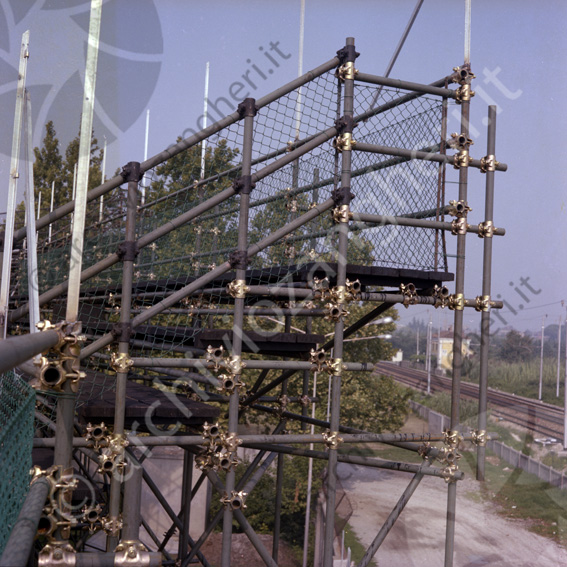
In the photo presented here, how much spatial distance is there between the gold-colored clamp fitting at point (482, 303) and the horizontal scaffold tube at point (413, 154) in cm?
126

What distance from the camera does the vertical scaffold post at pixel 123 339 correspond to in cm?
499

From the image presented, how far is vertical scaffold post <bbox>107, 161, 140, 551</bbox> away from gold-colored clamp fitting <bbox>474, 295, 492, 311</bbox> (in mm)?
3348

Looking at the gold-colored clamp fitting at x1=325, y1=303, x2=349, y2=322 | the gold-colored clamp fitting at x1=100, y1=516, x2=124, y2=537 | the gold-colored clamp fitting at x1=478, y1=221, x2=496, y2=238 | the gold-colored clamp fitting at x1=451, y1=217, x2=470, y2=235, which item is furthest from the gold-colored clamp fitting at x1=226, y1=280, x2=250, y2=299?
the gold-colored clamp fitting at x1=478, y1=221, x2=496, y2=238

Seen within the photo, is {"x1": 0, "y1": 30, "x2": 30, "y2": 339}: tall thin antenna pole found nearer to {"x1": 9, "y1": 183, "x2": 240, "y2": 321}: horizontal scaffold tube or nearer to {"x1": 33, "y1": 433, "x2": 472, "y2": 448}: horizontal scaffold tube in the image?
{"x1": 9, "y1": 183, "x2": 240, "y2": 321}: horizontal scaffold tube

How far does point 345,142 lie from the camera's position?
589cm

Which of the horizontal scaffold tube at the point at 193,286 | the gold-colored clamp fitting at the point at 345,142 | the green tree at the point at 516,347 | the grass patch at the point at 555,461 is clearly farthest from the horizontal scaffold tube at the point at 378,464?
the green tree at the point at 516,347

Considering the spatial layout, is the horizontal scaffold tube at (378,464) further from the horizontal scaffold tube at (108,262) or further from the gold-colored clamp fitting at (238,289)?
the horizontal scaffold tube at (108,262)

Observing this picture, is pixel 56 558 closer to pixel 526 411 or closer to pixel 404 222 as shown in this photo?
pixel 404 222

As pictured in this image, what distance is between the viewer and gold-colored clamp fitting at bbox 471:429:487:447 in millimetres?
6707

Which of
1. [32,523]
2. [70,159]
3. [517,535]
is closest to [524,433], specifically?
[517,535]

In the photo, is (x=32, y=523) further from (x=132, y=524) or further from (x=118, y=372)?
(x=132, y=524)

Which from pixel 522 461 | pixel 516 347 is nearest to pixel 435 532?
pixel 522 461

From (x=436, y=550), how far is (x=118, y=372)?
25636 millimetres

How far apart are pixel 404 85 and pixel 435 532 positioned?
2780 centimetres
